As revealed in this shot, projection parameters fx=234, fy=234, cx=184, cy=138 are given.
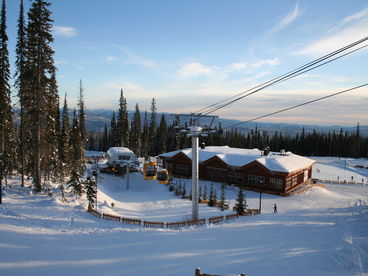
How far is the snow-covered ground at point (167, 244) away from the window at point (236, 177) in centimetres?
1610

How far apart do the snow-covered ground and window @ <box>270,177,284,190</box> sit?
11808mm

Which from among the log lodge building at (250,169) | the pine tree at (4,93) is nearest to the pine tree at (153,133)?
the log lodge building at (250,169)

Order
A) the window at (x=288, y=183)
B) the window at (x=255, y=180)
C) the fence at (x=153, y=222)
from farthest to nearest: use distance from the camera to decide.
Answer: the window at (x=255, y=180) < the window at (x=288, y=183) < the fence at (x=153, y=222)

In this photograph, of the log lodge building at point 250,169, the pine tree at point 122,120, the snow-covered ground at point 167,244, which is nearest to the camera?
the snow-covered ground at point 167,244

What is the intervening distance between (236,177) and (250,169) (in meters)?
2.96

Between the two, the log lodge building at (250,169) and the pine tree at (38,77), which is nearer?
the pine tree at (38,77)

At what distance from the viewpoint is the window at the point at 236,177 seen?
38.3 metres

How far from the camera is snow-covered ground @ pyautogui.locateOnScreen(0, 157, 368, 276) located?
9828 mm

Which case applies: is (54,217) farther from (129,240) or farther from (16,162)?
(16,162)

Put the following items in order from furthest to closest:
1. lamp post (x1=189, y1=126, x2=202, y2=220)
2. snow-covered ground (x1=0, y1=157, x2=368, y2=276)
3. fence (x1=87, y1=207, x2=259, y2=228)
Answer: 1. lamp post (x1=189, y1=126, x2=202, y2=220)
2. fence (x1=87, y1=207, x2=259, y2=228)
3. snow-covered ground (x1=0, y1=157, x2=368, y2=276)

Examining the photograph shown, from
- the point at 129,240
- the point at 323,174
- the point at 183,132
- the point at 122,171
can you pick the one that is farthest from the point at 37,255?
the point at 323,174

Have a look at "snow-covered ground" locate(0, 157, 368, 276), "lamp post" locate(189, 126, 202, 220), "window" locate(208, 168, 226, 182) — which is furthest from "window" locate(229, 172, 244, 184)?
"lamp post" locate(189, 126, 202, 220)

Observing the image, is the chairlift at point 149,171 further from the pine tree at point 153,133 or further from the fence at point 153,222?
the pine tree at point 153,133

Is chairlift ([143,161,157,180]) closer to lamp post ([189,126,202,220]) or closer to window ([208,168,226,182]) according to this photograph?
lamp post ([189,126,202,220])
